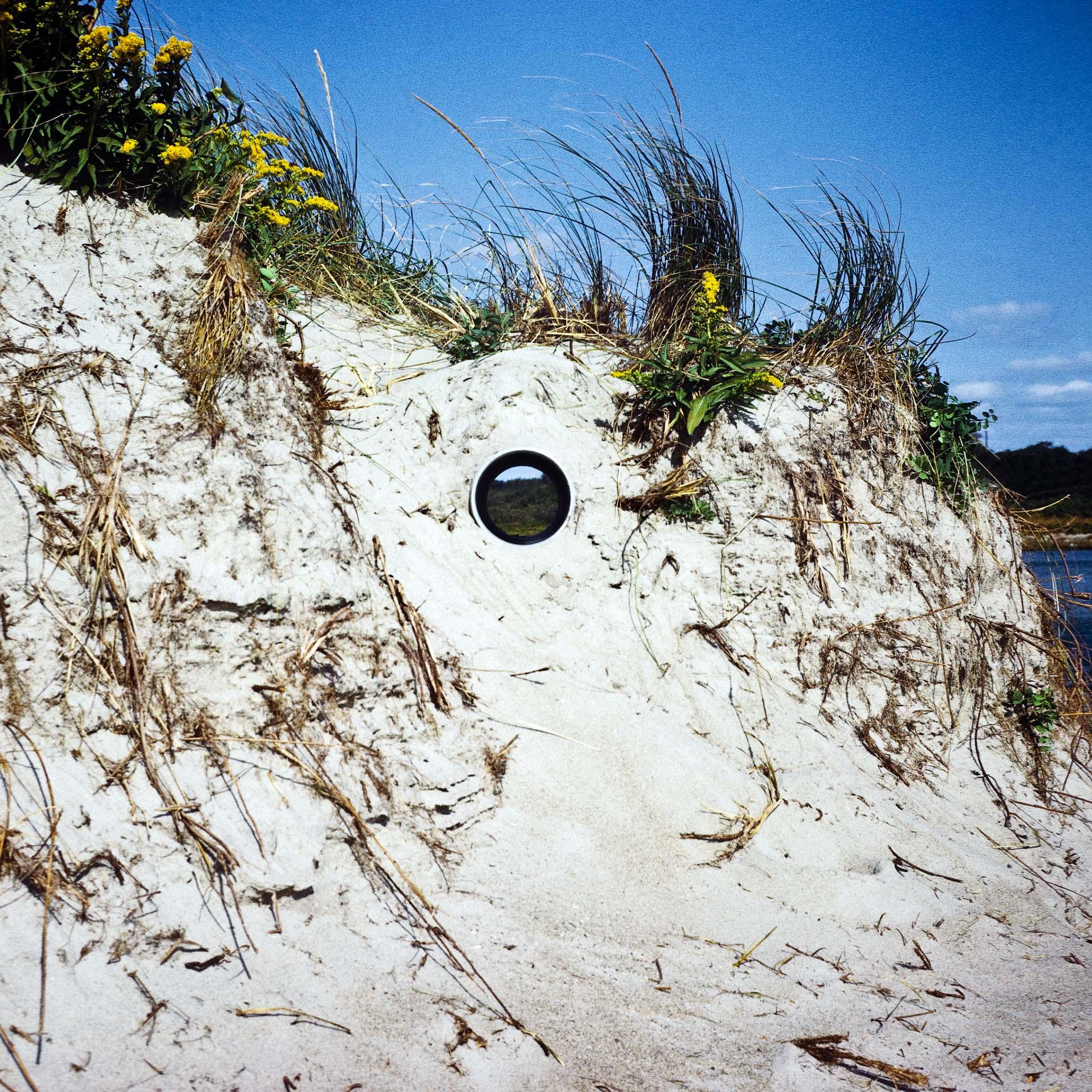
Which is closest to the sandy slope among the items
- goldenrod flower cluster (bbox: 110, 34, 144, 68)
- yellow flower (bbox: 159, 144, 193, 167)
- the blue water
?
yellow flower (bbox: 159, 144, 193, 167)

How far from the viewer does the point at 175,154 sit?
11.9 ft

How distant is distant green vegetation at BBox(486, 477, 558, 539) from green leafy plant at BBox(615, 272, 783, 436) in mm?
942

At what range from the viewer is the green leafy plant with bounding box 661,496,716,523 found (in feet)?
15.0

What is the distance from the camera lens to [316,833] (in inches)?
113

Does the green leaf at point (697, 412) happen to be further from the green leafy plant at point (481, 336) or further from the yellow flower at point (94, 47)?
the yellow flower at point (94, 47)

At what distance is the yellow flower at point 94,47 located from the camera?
3.52 metres

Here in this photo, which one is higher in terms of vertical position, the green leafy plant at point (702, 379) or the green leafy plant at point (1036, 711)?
the green leafy plant at point (702, 379)

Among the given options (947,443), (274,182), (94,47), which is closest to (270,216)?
(274,182)

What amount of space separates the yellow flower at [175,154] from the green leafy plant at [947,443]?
494 centimetres

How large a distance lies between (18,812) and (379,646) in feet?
4.77

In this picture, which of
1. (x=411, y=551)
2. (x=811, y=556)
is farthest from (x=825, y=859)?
(x=411, y=551)

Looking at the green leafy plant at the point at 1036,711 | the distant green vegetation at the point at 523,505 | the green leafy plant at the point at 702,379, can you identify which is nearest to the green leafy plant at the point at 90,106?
the distant green vegetation at the point at 523,505

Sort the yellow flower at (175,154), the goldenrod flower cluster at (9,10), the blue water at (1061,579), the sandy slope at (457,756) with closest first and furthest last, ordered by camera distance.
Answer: the sandy slope at (457,756) < the goldenrod flower cluster at (9,10) < the yellow flower at (175,154) < the blue water at (1061,579)

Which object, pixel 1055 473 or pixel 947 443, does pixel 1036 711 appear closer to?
pixel 947 443
